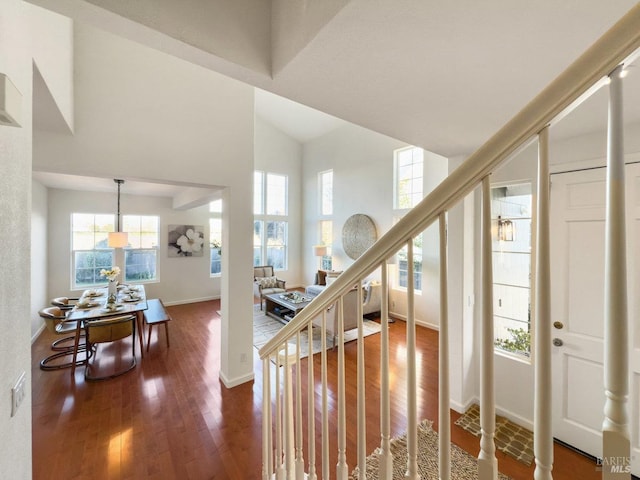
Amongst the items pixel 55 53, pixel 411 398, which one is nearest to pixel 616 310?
pixel 411 398

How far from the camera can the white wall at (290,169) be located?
Answer: 25.3ft

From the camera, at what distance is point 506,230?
2363mm

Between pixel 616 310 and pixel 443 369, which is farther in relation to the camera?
pixel 443 369

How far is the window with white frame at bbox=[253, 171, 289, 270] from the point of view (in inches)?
305

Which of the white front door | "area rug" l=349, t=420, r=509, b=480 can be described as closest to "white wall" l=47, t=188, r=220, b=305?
"area rug" l=349, t=420, r=509, b=480

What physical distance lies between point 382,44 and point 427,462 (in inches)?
103

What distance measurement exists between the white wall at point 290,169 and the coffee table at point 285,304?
2.34m

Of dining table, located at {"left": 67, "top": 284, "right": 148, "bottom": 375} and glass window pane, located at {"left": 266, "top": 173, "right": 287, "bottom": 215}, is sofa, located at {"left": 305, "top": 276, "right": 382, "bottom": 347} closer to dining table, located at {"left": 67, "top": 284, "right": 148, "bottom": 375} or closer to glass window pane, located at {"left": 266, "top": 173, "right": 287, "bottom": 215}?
dining table, located at {"left": 67, "top": 284, "right": 148, "bottom": 375}

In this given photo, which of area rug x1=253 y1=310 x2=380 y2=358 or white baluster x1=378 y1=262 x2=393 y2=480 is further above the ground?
white baluster x1=378 y1=262 x2=393 y2=480

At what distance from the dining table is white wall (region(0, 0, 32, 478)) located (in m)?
2.55

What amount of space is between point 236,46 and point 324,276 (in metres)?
5.99

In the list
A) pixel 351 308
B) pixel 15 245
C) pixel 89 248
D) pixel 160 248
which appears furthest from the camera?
pixel 160 248

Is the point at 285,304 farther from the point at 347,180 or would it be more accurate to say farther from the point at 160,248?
the point at 347,180

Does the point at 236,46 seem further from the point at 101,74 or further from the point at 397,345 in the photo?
the point at 397,345
